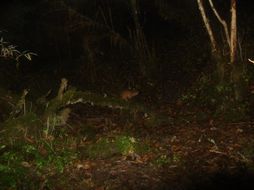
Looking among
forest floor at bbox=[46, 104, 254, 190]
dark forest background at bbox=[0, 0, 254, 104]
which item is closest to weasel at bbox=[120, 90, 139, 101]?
dark forest background at bbox=[0, 0, 254, 104]

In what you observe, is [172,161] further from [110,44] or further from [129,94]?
[110,44]

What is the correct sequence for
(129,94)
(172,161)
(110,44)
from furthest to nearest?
(110,44) → (129,94) → (172,161)

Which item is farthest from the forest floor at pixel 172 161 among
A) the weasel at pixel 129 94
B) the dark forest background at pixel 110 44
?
the dark forest background at pixel 110 44

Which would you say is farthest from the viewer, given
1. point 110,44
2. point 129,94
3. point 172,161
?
point 110,44

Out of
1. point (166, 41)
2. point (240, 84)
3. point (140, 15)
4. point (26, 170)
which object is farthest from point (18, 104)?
point (140, 15)

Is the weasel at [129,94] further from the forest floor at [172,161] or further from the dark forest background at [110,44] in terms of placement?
the forest floor at [172,161]

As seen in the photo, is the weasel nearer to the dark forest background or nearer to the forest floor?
the dark forest background

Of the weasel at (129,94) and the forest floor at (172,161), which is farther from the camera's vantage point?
the weasel at (129,94)

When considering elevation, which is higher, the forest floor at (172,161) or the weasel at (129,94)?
the weasel at (129,94)

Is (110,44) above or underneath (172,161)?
above

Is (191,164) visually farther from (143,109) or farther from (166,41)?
(166,41)

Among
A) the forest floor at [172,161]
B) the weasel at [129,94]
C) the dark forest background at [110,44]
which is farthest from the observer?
the dark forest background at [110,44]

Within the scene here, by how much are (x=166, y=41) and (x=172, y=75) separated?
9.71 feet

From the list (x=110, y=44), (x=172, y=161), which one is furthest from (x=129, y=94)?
(x=172, y=161)
